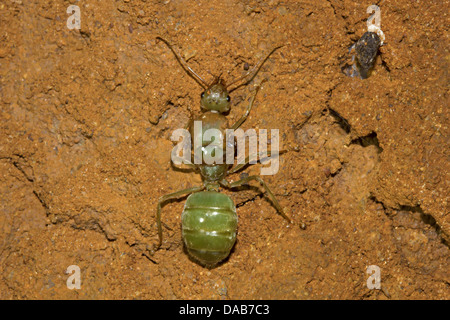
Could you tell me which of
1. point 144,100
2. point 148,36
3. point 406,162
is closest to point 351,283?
point 406,162

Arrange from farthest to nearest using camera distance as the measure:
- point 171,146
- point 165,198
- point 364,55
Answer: point 171,146 → point 165,198 → point 364,55

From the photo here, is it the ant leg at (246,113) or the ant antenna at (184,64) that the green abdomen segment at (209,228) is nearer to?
the ant leg at (246,113)

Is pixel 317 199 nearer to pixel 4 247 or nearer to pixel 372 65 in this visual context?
pixel 372 65

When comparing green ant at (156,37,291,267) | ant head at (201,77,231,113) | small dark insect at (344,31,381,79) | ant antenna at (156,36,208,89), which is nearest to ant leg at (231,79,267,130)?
green ant at (156,37,291,267)

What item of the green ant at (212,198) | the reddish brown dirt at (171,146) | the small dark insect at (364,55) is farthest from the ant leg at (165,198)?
the small dark insect at (364,55)

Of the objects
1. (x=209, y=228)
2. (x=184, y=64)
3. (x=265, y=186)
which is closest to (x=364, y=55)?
(x=265, y=186)

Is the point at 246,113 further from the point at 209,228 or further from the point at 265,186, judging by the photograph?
the point at 209,228
